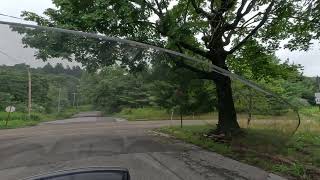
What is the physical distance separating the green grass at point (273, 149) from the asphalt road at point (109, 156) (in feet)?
1.72

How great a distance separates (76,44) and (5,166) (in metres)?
5.31

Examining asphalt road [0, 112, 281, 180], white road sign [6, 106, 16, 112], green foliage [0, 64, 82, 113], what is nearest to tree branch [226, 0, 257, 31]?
asphalt road [0, 112, 281, 180]

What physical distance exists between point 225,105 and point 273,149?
4945mm

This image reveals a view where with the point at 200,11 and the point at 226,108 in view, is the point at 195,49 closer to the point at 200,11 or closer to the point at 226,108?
the point at 200,11

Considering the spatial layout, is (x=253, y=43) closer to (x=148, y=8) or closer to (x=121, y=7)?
(x=148, y=8)

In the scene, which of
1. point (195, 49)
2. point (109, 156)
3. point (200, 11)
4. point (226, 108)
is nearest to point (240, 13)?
point (200, 11)

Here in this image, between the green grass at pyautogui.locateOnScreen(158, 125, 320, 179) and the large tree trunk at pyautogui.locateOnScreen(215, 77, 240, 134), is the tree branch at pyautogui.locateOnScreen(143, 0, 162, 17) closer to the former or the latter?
the large tree trunk at pyautogui.locateOnScreen(215, 77, 240, 134)

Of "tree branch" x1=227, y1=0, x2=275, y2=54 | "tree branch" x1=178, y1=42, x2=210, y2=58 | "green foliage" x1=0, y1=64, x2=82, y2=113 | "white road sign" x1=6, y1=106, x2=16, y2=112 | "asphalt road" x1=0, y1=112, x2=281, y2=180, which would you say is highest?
"tree branch" x1=227, y1=0, x2=275, y2=54

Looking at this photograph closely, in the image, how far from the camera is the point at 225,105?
2105 centimetres

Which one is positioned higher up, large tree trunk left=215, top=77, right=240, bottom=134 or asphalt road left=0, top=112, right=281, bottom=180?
large tree trunk left=215, top=77, right=240, bottom=134

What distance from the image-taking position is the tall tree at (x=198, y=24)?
717 inches

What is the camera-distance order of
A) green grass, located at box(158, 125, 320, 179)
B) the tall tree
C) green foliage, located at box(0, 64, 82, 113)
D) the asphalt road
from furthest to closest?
the tall tree < green grass, located at box(158, 125, 320, 179) < the asphalt road < green foliage, located at box(0, 64, 82, 113)

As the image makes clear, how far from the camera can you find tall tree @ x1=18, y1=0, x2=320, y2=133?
18219 mm

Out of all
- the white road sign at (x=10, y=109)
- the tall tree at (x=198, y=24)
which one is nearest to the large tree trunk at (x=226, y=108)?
the tall tree at (x=198, y=24)
